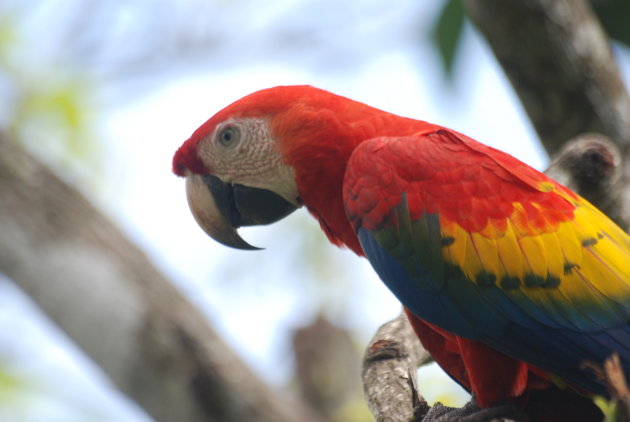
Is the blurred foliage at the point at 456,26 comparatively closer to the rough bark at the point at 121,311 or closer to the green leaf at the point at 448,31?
the green leaf at the point at 448,31

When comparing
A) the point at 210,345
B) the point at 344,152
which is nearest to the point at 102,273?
the point at 210,345

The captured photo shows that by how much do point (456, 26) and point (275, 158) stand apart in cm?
182

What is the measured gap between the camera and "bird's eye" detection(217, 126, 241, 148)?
2516 millimetres

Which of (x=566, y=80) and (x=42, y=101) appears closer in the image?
(x=566, y=80)

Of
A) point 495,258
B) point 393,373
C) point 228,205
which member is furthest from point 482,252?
point 228,205

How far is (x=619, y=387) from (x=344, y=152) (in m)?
1.27

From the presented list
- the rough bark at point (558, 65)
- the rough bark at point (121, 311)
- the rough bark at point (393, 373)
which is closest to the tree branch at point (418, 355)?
the rough bark at point (393, 373)

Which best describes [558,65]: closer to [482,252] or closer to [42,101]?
[482,252]

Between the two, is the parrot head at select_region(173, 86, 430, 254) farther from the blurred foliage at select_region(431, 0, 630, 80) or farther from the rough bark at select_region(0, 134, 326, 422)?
the blurred foliage at select_region(431, 0, 630, 80)

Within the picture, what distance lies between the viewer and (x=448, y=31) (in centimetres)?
393

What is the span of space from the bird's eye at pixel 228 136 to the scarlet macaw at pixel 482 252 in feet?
0.81

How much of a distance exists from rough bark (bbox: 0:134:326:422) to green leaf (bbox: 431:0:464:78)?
1.76 meters

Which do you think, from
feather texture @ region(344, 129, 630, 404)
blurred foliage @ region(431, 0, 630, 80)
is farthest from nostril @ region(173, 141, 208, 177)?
blurred foliage @ region(431, 0, 630, 80)

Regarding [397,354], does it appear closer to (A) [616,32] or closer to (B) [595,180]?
(B) [595,180]
